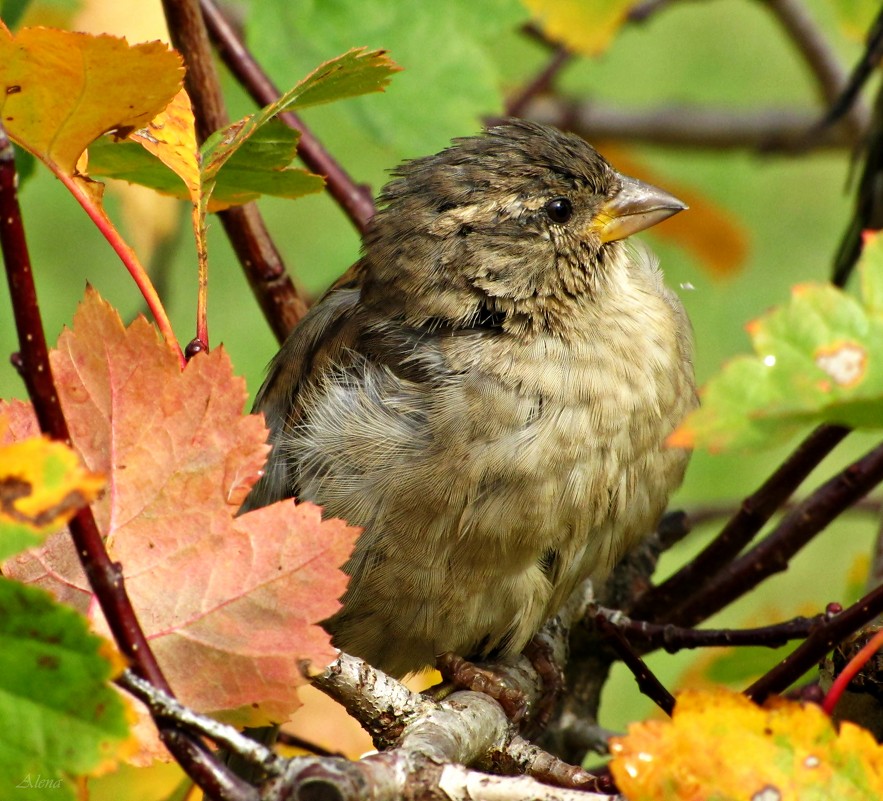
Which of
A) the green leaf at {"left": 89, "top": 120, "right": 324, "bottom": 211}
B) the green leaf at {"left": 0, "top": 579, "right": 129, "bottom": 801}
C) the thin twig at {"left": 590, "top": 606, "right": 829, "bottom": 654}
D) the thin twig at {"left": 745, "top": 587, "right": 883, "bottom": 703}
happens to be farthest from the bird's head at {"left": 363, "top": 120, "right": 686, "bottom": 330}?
the green leaf at {"left": 0, "top": 579, "right": 129, "bottom": 801}

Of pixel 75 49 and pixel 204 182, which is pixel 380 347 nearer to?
pixel 204 182

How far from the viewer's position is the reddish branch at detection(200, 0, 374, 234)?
3.00m

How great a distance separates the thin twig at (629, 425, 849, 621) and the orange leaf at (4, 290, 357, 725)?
4.08ft

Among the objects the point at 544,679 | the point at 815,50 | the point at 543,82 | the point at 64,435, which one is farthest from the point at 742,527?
the point at 815,50

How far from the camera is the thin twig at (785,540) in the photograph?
234cm

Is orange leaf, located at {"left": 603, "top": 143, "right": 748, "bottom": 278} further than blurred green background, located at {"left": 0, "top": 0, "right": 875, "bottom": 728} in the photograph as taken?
Yes

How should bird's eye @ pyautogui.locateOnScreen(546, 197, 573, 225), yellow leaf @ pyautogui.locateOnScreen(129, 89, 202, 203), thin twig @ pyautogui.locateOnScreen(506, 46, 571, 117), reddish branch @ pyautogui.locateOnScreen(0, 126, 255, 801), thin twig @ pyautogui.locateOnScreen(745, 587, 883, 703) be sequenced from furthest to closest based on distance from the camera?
thin twig @ pyautogui.locateOnScreen(506, 46, 571, 117) < bird's eye @ pyautogui.locateOnScreen(546, 197, 573, 225) < yellow leaf @ pyautogui.locateOnScreen(129, 89, 202, 203) < thin twig @ pyautogui.locateOnScreen(745, 587, 883, 703) < reddish branch @ pyautogui.locateOnScreen(0, 126, 255, 801)

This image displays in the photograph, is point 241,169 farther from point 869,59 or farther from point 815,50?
point 815,50

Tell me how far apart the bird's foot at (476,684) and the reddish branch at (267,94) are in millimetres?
1140

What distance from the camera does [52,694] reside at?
1.19 meters

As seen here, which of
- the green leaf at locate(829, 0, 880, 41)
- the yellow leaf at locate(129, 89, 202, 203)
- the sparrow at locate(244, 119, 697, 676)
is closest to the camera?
the yellow leaf at locate(129, 89, 202, 203)

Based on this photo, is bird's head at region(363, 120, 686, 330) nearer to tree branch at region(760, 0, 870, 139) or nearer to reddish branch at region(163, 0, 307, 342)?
→ reddish branch at region(163, 0, 307, 342)

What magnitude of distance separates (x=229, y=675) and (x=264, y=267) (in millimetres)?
1638

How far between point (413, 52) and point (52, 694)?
2.09 m
